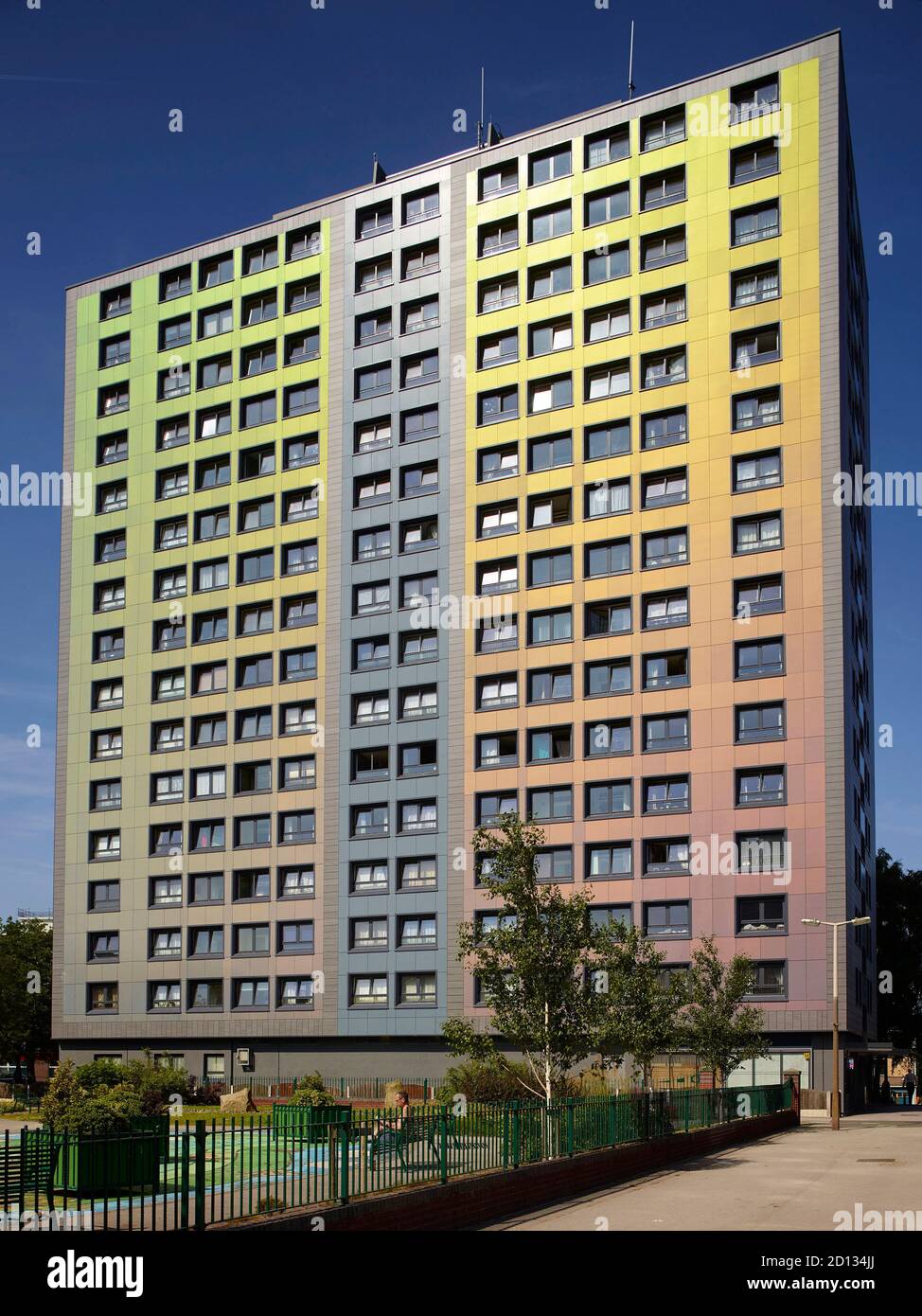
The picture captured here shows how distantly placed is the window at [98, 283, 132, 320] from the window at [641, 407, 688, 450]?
1417 inches

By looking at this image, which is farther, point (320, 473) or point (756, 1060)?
point (320, 473)

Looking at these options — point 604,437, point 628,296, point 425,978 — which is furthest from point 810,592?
point 425,978

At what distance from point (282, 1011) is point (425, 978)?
Result: 8.41m

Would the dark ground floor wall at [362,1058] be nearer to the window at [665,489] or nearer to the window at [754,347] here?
the window at [665,489]

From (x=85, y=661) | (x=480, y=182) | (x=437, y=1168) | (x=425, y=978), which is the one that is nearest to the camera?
(x=437, y=1168)

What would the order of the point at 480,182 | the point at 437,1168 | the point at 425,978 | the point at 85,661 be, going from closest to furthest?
the point at 437,1168 < the point at 425,978 < the point at 480,182 < the point at 85,661

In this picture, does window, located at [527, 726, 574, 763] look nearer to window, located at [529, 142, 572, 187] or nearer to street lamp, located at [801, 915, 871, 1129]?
street lamp, located at [801, 915, 871, 1129]

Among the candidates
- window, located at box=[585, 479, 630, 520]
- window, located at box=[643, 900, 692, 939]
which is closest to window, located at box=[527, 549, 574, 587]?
window, located at box=[585, 479, 630, 520]

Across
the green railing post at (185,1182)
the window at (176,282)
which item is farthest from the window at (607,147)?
the green railing post at (185,1182)

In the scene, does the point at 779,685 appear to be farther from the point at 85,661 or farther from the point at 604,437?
the point at 85,661

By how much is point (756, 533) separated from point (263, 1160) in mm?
50934

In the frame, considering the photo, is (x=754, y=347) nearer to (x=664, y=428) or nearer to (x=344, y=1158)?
(x=664, y=428)

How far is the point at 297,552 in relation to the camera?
77938mm

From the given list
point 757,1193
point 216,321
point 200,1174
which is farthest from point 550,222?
point 200,1174
